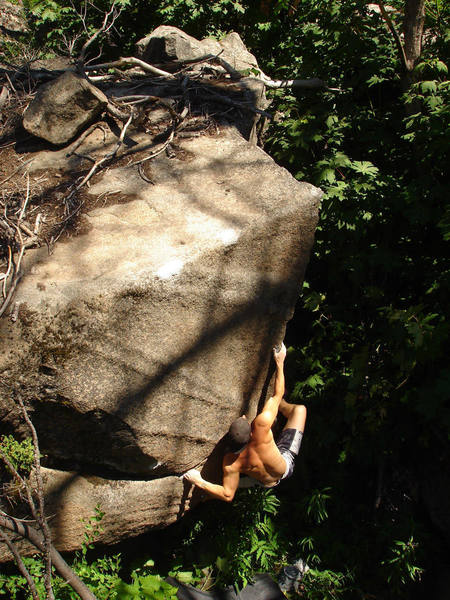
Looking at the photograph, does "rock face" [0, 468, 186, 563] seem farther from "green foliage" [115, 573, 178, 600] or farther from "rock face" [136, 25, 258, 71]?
"rock face" [136, 25, 258, 71]

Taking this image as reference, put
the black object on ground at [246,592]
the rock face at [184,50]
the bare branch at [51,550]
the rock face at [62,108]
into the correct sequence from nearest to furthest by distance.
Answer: the bare branch at [51,550] < the black object on ground at [246,592] < the rock face at [62,108] < the rock face at [184,50]

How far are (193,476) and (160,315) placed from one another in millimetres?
1237

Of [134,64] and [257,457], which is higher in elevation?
[134,64]

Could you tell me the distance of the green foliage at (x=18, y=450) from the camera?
2.72 metres

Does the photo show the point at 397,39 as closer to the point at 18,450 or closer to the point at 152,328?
the point at 152,328

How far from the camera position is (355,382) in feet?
12.1

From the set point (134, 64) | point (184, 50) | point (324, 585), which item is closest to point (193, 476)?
point (324, 585)

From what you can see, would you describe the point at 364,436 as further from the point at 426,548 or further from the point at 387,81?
the point at 387,81

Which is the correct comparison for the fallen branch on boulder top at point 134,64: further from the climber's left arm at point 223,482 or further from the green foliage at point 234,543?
the green foliage at point 234,543

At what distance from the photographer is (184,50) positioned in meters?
5.31

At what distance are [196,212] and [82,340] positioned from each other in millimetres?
1147

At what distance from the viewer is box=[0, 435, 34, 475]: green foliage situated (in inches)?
107

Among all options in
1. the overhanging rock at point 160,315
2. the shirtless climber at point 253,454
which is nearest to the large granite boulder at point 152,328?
the overhanging rock at point 160,315

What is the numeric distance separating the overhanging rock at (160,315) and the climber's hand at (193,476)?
83mm
